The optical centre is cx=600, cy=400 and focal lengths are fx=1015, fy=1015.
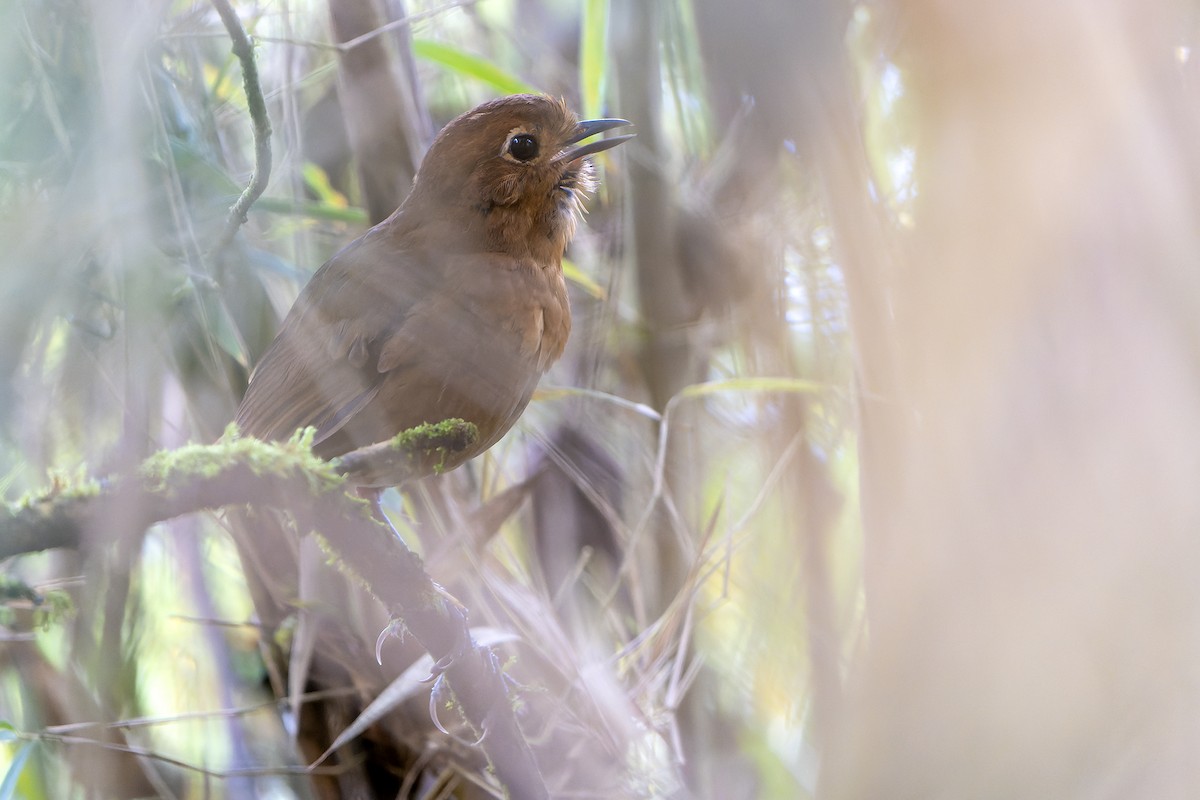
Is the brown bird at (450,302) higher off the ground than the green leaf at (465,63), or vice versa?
the green leaf at (465,63)

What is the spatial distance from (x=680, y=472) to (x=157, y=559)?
5.26 ft

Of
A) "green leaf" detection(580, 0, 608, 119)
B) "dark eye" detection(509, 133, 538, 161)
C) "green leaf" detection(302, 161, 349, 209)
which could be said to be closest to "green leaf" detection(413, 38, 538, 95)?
"green leaf" detection(580, 0, 608, 119)

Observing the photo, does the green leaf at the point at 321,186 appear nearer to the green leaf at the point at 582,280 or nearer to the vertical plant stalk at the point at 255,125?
the green leaf at the point at 582,280

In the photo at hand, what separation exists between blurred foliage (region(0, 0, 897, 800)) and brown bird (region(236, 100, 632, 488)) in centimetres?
27

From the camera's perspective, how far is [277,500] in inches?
46.6

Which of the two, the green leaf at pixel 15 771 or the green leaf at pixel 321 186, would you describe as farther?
the green leaf at pixel 321 186

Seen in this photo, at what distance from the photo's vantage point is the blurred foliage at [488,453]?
2047 millimetres

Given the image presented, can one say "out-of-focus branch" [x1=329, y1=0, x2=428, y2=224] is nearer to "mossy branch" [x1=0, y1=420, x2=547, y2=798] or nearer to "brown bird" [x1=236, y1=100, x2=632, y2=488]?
"brown bird" [x1=236, y1=100, x2=632, y2=488]

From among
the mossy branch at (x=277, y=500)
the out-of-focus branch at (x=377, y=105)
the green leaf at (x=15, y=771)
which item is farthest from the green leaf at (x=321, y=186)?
the mossy branch at (x=277, y=500)

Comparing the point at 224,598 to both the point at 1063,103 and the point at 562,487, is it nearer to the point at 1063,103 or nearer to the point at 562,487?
the point at 562,487

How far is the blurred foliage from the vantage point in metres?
2.05

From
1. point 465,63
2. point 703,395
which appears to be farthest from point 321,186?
point 703,395

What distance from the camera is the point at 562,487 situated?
331 cm

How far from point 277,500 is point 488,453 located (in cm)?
180
